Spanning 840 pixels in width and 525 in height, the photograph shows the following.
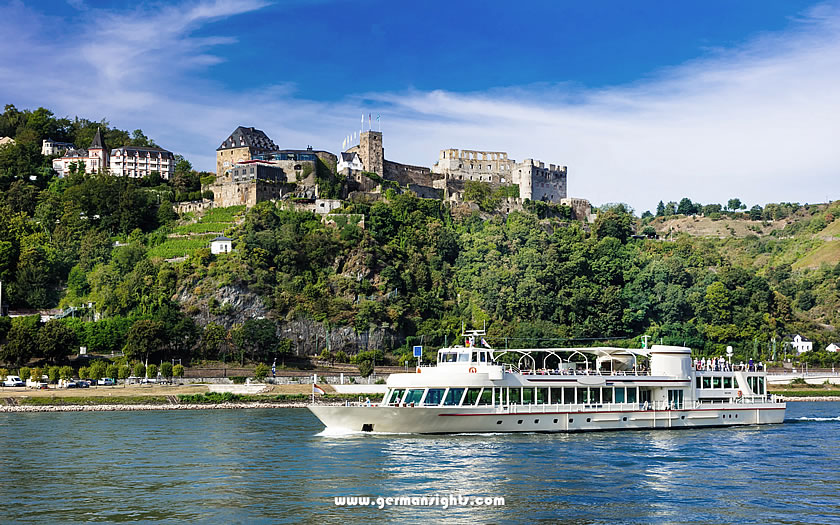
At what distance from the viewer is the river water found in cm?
2848

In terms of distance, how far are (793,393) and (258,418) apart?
5397cm

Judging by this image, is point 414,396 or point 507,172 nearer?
point 414,396

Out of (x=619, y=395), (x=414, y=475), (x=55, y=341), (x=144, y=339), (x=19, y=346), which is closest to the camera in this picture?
(x=414, y=475)

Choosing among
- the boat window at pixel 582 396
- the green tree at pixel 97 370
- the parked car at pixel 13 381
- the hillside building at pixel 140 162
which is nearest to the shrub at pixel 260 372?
the green tree at pixel 97 370

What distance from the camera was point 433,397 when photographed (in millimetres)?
44906

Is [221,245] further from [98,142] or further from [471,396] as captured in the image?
[471,396]

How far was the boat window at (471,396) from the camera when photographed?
45.3 metres

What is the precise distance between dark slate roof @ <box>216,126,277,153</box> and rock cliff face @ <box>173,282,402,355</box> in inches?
1334

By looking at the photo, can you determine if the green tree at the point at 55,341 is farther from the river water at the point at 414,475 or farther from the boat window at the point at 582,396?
the boat window at the point at 582,396

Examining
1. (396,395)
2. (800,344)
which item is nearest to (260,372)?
(396,395)

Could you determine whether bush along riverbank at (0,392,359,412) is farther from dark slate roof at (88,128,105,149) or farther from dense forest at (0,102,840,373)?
dark slate roof at (88,128,105,149)

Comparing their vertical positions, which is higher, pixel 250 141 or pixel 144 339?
pixel 250 141

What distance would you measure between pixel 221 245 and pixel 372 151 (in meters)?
33.7

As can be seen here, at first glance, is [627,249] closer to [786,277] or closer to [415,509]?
[786,277]
